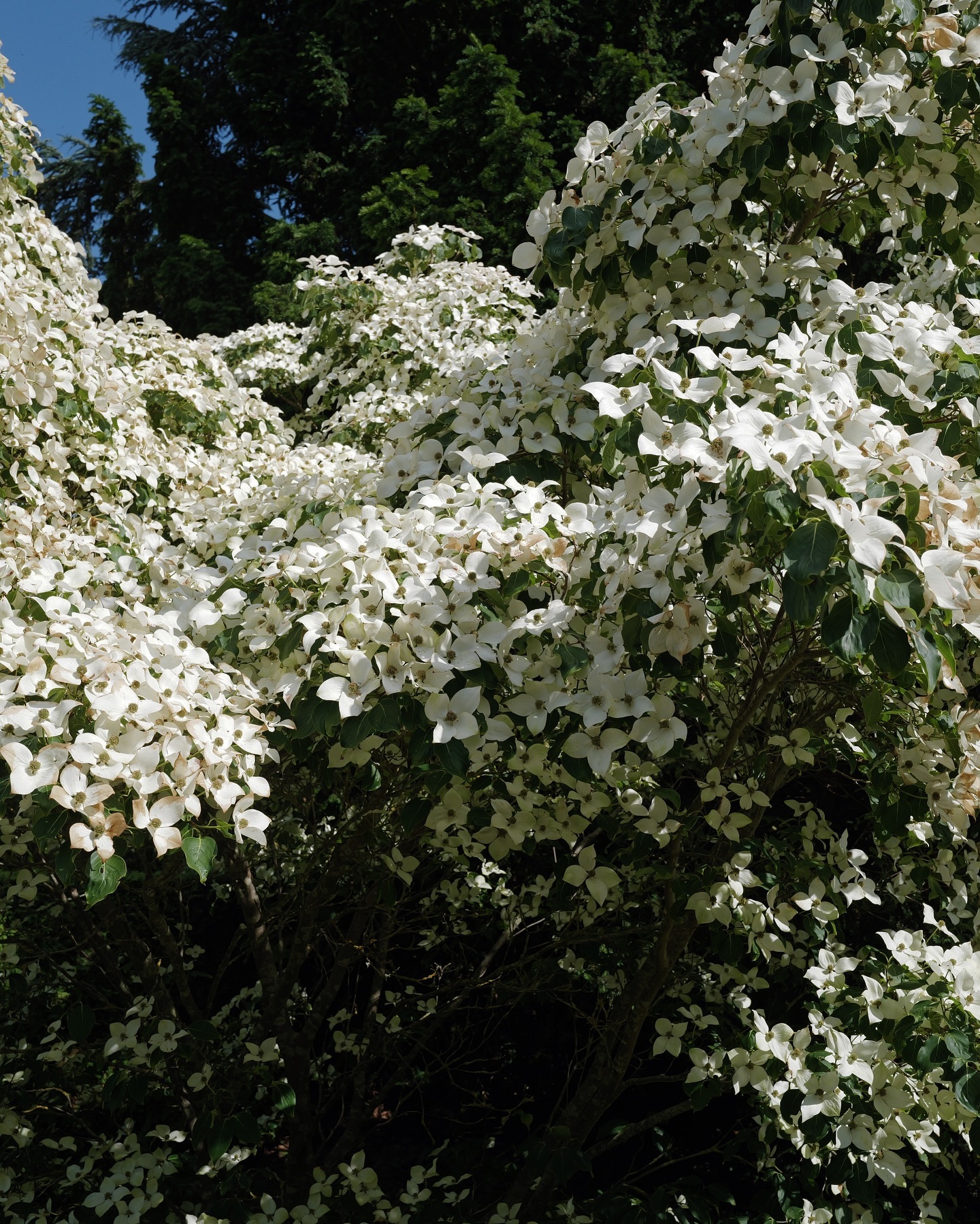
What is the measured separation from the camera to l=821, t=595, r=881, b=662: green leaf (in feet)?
4.40

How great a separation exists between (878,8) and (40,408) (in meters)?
2.30

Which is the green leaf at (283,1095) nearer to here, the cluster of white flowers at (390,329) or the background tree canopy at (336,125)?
the cluster of white flowers at (390,329)

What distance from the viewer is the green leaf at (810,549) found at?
132 centimetres

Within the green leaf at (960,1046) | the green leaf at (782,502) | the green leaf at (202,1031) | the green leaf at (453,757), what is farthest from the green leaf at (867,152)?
the green leaf at (202,1031)

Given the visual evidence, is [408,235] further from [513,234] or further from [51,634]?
[51,634]

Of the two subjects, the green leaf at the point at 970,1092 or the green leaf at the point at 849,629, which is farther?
the green leaf at the point at 970,1092

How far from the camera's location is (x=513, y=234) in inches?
293

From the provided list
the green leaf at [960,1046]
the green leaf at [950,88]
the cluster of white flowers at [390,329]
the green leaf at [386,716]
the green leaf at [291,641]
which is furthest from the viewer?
the cluster of white flowers at [390,329]

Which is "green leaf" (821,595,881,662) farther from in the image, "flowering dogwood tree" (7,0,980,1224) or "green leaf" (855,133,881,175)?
"green leaf" (855,133,881,175)

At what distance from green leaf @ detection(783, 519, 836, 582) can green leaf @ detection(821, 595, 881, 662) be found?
71mm

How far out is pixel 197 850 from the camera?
1581 millimetres

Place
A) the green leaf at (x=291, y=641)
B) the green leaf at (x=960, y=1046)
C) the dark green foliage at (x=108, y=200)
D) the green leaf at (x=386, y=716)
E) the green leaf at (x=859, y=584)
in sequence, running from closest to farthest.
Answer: the green leaf at (x=859, y=584)
the green leaf at (x=386, y=716)
the green leaf at (x=960, y=1046)
the green leaf at (x=291, y=641)
the dark green foliage at (x=108, y=200)

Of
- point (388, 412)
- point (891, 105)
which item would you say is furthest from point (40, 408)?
point (891, 105)

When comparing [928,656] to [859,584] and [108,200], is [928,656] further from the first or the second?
[108,200]
